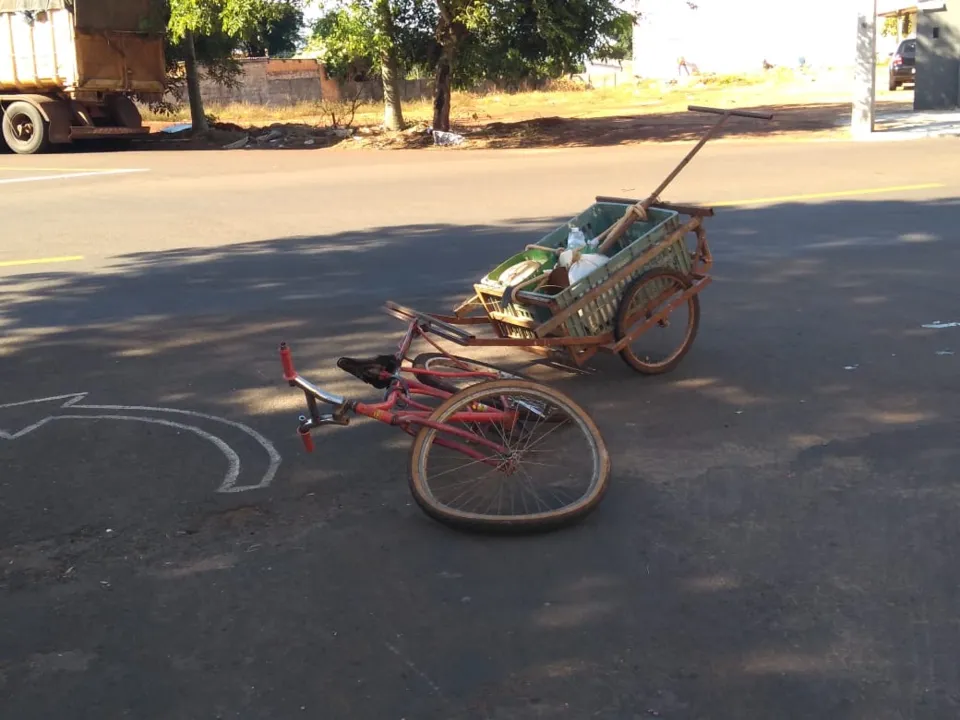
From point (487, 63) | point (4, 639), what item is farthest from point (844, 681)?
point (487, 63)

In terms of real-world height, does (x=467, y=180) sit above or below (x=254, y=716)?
above

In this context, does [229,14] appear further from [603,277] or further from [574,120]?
[603,277]

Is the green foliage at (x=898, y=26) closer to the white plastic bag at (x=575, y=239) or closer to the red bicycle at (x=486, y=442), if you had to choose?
the white plastic bag at (x=575, y=239)

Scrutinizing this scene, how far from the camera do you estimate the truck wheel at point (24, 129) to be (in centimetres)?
2542

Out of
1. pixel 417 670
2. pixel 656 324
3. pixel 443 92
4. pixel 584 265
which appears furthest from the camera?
pixel 443 92

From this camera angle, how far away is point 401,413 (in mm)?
4781

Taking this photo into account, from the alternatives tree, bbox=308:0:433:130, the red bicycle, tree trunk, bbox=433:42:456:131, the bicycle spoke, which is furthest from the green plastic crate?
tree trunk, bbox=433:42:456:131

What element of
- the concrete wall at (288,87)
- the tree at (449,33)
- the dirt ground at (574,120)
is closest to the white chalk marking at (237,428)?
the tree at (449,33)

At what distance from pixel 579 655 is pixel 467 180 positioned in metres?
13.6

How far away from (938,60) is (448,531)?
28.5m

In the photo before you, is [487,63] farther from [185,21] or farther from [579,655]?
[579,655]

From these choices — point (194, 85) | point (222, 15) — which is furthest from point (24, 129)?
point (222, 15)

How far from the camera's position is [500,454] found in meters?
4.93

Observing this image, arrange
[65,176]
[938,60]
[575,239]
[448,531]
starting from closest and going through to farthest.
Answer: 1. [448,531]
2. [575,239]
3. [65,176]
4. [938,60]
